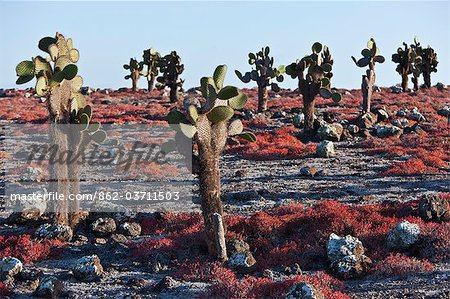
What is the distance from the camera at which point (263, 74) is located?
37.8m

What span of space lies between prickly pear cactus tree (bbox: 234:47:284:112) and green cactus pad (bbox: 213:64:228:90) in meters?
26.3

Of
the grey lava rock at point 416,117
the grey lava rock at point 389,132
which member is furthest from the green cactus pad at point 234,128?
the grey lava rock at point 416,117

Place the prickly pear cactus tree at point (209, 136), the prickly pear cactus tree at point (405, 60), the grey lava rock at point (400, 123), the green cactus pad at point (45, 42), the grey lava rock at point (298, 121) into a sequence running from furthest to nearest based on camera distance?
the prickly pear cactus tree at point (405, 60)
the grey lava rock at point (298, 121)
the grey lava rock at point (400, 123)
the green cactus pad at point (45, 42)
the prickly pear cactus tree at point (209, 136)

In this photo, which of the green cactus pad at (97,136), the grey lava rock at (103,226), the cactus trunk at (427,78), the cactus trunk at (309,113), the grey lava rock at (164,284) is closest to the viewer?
the grey lava rock at (164,284)

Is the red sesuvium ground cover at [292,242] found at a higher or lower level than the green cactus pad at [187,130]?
lower

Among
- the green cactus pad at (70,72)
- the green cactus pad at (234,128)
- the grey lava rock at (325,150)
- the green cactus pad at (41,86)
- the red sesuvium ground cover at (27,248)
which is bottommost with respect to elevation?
the red sesuvium ground cover at (27,248)

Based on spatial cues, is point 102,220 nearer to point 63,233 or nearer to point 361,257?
point 63,233

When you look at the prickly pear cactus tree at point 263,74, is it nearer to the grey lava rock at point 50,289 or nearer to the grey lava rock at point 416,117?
the grey lava rock at point 416,117

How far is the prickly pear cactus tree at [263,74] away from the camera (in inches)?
1487

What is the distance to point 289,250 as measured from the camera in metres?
10.7

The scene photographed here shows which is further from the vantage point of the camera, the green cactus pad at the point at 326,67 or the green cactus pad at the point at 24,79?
the green cactus pad at the point at 326,67

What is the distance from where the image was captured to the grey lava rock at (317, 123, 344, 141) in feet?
87.9

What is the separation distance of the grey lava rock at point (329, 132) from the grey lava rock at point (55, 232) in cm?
1775

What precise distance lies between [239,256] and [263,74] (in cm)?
2891
